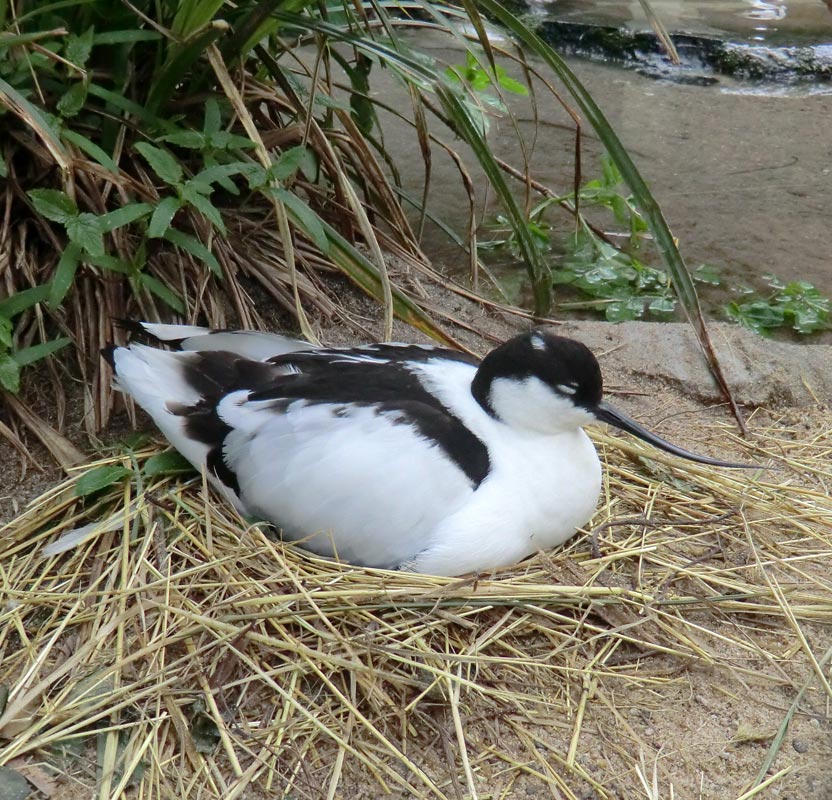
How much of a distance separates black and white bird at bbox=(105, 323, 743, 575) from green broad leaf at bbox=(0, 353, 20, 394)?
0.24 m

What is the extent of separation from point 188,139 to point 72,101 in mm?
327

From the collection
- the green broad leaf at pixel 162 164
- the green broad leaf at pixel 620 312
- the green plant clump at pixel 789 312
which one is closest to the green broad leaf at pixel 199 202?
the green broad leaf at pixel 162 164

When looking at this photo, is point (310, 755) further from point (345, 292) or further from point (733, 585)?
point (345, 292)

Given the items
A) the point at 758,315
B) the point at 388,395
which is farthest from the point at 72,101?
the point at 758,315

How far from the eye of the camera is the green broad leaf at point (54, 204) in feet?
8.78

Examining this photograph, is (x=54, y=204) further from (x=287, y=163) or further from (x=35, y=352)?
(x=287, y=163)

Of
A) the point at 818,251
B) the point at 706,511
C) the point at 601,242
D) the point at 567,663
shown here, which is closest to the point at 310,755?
the point at 567,663

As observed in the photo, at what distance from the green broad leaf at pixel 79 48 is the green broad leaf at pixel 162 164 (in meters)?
0.27

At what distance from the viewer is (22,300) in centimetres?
280

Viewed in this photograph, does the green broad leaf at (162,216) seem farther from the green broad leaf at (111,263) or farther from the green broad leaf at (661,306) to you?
the green broad leaf at (661,306)

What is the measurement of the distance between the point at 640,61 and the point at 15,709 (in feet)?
21.4

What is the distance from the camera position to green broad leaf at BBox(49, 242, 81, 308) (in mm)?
2721

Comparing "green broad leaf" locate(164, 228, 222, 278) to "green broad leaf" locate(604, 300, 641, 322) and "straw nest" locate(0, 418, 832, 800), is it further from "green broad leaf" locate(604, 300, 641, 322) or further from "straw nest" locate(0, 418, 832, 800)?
"green broad leaf" locate(604, 300, 641, 322)

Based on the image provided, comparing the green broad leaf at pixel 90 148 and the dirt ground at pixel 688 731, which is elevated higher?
the green broad leaf at pixel 90 148
